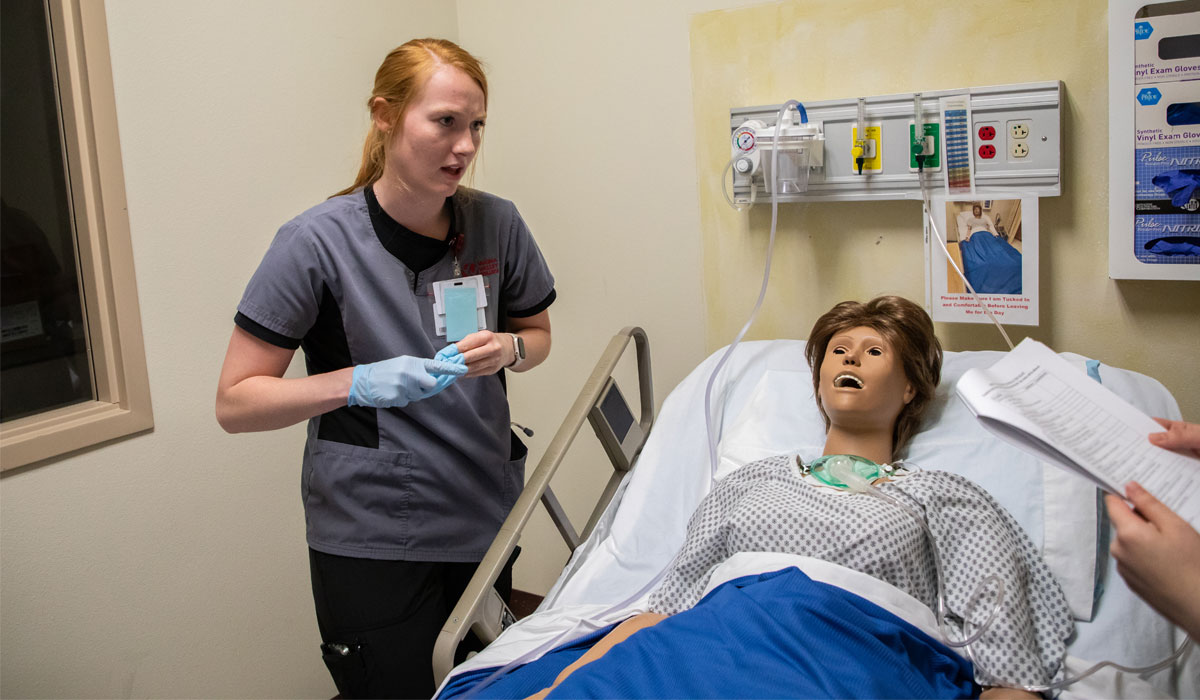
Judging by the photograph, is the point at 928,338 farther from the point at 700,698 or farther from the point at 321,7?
the point at 321,7

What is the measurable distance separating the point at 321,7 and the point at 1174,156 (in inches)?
77.8

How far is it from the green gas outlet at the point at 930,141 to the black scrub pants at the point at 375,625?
1.31 meters

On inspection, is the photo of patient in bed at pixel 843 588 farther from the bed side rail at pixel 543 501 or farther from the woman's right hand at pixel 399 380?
the woman's right hand at pixel 399 380

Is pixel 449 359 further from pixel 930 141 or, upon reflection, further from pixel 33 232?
pixel 930 141

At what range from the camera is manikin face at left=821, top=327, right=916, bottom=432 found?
1.64m

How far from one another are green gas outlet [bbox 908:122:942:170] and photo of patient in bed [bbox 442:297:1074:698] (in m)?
0.35

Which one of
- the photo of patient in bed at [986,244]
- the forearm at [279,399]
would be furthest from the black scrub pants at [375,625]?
the photo of patient in bed at [986,244]

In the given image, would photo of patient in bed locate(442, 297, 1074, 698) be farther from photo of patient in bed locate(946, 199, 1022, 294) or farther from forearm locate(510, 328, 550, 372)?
forearm locate(510, 328, 550, 372)

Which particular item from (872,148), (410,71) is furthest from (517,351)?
(872,148)

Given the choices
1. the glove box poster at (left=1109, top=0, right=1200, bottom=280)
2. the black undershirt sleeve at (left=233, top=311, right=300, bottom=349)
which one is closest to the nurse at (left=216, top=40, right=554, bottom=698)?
the black undershirt sleeve at (left=233, top=311, right=300, bottom=349)

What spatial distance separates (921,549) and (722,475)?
0.45 m

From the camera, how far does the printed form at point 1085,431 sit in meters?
1.02

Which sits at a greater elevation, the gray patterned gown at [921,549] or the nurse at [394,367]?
the nurse at [394,367]

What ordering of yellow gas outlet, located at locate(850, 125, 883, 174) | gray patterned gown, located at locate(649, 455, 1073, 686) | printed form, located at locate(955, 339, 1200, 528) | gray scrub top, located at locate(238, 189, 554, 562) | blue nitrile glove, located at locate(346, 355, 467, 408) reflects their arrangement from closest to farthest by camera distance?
printed form, located at locate(955, 339, 1200, 528)
gray patterned gown, located at locate(649, 455, 1073, 686)
blue nitrile glove, located at locate(346, 355, 467, 408)
gray scrub top, located at locate(238, 189, 554, 562)
yellow gas outlet, located at locate(850, 125, 883, 174)
